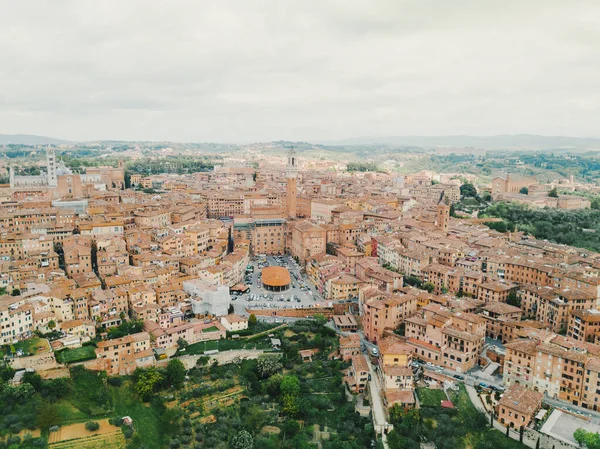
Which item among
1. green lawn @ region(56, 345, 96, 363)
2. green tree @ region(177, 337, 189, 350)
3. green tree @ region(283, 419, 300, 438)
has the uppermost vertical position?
green lawn @ region(56, 345, 96, 363)

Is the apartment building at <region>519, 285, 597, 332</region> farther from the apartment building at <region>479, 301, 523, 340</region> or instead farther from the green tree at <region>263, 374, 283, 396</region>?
the green tree at <region>263, 374, 283, 396</region>

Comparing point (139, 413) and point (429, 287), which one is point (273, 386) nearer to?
point (139, 413)

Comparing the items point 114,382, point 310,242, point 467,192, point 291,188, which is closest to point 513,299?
point 310,242

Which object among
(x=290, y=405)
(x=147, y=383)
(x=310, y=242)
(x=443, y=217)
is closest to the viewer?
(x=290, y=405)

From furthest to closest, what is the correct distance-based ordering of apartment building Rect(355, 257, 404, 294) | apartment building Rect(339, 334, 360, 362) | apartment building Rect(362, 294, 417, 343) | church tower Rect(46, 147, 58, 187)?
church tower Rect(46, 147, 58, 187) < apartment building Rect(355, 257, 404, 294) < apartment building Rect(362, 294, 417, 343) < apartment building Rect(339, 334, 360, 362)

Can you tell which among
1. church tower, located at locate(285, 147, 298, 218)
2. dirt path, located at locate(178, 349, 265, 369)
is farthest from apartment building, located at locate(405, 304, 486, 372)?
church tower, located at locate(285, 147, 298, 218)

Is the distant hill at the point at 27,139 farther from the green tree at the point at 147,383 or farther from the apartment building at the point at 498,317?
A: the apartment building at the point at 498,317

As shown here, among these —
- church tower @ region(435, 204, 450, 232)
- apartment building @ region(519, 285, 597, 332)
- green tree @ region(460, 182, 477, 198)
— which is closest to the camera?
apartment building @ region(519, 285, 597, 332)
